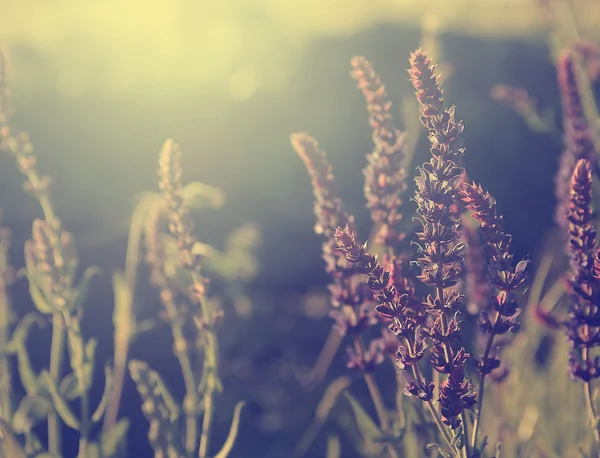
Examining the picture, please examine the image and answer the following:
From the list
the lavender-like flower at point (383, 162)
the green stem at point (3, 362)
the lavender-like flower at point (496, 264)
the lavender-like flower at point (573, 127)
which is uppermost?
the lavender-like flower at point (573, 127)

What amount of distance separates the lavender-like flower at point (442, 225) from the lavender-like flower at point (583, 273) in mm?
251

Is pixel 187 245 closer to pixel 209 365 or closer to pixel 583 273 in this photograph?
pixel 209 365

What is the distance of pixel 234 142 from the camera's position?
11.5 feet

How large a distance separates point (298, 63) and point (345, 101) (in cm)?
37

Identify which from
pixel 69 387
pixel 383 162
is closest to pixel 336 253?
pixel 383 162

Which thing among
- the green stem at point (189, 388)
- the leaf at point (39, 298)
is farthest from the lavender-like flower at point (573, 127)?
the leaf at point (39, 298)

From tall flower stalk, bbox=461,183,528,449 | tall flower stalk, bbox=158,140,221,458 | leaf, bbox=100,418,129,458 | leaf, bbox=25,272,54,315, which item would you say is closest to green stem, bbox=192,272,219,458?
tall flower stalk, bbox=158,140,221,458

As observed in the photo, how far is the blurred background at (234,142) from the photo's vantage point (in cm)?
298

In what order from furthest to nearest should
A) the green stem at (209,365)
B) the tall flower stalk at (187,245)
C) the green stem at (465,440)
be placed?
the green stem at (209,365), the tall flower stalk at (187,245), the green stem at (465,440)

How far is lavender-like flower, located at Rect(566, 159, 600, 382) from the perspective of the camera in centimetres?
127

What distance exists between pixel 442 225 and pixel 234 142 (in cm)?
244

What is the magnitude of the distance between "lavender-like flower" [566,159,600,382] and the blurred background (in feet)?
4.95

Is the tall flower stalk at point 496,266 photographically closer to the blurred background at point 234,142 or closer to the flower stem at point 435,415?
the flower stem at point 435,415

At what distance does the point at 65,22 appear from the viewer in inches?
150
